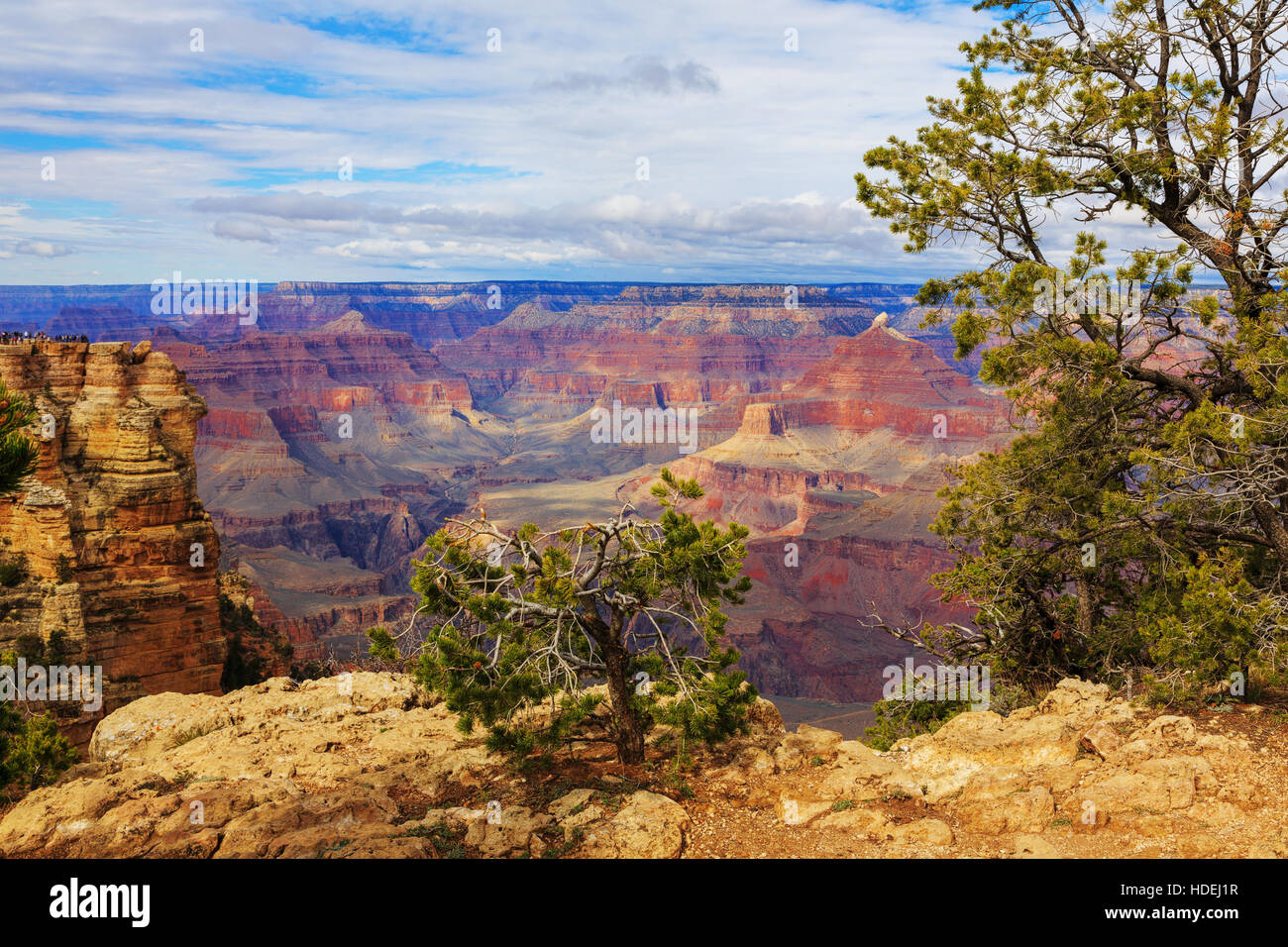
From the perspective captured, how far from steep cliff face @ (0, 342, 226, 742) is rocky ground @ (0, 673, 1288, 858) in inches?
771

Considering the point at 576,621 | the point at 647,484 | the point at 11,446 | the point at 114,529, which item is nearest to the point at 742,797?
the point at 576,621

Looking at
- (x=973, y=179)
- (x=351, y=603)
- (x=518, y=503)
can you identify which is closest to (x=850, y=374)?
(x=518, y=503)

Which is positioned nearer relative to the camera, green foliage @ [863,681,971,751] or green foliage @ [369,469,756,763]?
green foliage @ [369,469,756,763]

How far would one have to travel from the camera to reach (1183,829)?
26.5 ft

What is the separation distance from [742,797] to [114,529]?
93.6ft

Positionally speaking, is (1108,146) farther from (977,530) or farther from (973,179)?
(977,530)

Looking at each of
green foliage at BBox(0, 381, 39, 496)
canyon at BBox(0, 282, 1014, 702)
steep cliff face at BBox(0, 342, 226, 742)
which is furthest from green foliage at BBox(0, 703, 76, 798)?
canyon at BBox(0, 282, 1014, 702)

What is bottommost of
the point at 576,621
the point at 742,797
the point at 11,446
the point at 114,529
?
the point at 742,797

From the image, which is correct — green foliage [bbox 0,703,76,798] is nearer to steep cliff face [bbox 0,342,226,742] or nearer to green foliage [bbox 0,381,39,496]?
green foliage [bbox 0,381,39,496]

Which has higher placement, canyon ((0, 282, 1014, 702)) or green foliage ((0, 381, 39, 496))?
green foliage ((0, 381, 39, 496))

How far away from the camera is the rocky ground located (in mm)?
8492

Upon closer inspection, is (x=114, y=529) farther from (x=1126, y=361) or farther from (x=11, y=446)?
(x=1126, y=361)

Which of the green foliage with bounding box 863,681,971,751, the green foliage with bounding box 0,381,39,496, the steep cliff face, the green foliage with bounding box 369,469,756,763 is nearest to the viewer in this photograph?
the green foliage with bounding box 369,469,756,763

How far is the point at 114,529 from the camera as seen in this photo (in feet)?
99.9
